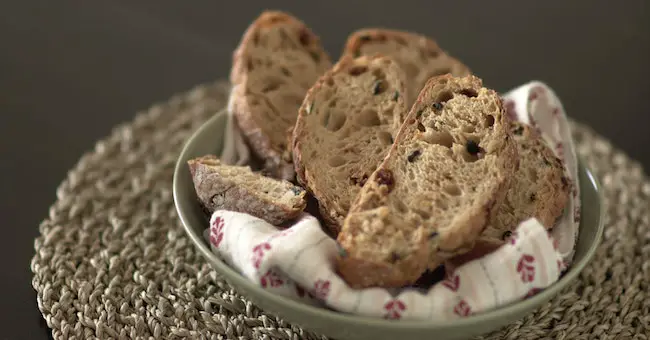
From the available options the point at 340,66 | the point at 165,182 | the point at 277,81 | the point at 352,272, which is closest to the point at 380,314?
the point at 352,272

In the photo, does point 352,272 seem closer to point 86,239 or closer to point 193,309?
point 193,309

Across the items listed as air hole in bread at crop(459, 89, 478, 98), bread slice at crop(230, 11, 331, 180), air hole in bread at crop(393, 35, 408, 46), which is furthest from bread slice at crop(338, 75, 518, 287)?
air hole in bread at crop(393, 35, 408, 46)

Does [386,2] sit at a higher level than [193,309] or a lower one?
higher

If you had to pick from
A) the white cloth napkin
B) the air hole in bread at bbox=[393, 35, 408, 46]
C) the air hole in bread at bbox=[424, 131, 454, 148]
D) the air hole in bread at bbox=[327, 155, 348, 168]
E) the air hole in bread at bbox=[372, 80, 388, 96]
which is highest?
the air hole in bread at bbox=[393, 35, 408, 46]

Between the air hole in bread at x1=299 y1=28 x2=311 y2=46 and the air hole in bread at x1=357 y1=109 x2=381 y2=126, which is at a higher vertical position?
the air hole in bread at x1=299 y1=28 x2=311 y2=46

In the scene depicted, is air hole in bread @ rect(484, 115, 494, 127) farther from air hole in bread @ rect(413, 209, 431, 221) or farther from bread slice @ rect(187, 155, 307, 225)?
bread slice @ rect(187, 155, 307, 225)

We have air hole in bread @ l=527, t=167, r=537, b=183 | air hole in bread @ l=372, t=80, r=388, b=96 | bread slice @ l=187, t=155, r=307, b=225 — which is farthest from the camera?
air hole in bread @ l=372, t=80, r=388, b=96
